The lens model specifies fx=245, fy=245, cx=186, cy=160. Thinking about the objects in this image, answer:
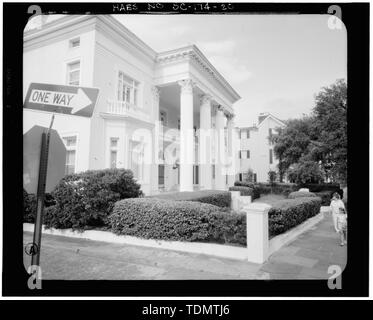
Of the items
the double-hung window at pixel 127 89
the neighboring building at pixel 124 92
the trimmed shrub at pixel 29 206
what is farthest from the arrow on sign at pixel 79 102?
the double-hung window at pixel 127 89

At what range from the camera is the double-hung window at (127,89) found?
1033 cm

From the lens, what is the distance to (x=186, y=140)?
12.4 m

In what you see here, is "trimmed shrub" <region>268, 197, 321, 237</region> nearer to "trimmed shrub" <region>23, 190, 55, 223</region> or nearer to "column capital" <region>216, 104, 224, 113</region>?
"trimmed shrub" <region>23, 190, 55, 223</region>

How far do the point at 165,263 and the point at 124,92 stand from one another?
8290 mm

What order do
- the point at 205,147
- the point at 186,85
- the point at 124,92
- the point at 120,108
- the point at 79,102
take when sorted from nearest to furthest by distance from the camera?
the point at 79,102 → the point at 120,108 → the point at 124,92 → the point at 186,85 → the point at 205,147

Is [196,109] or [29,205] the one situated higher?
[196,109]

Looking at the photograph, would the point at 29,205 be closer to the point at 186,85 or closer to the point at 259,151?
the point at 186,85

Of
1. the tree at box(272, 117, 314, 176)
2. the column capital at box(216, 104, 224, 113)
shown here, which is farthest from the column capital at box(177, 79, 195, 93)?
the tree at box(272, 117, 314, 176)

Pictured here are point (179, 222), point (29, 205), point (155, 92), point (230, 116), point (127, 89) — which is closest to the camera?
point (179, 222)

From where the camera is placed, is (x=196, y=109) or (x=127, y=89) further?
(x=196, y=109)

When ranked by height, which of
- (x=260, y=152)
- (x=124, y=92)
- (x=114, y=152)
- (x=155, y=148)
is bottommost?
(x=114, y=152)

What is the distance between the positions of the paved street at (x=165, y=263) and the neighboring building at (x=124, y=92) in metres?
→ 2.38

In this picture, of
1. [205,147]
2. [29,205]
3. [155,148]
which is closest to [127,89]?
[155,148]
